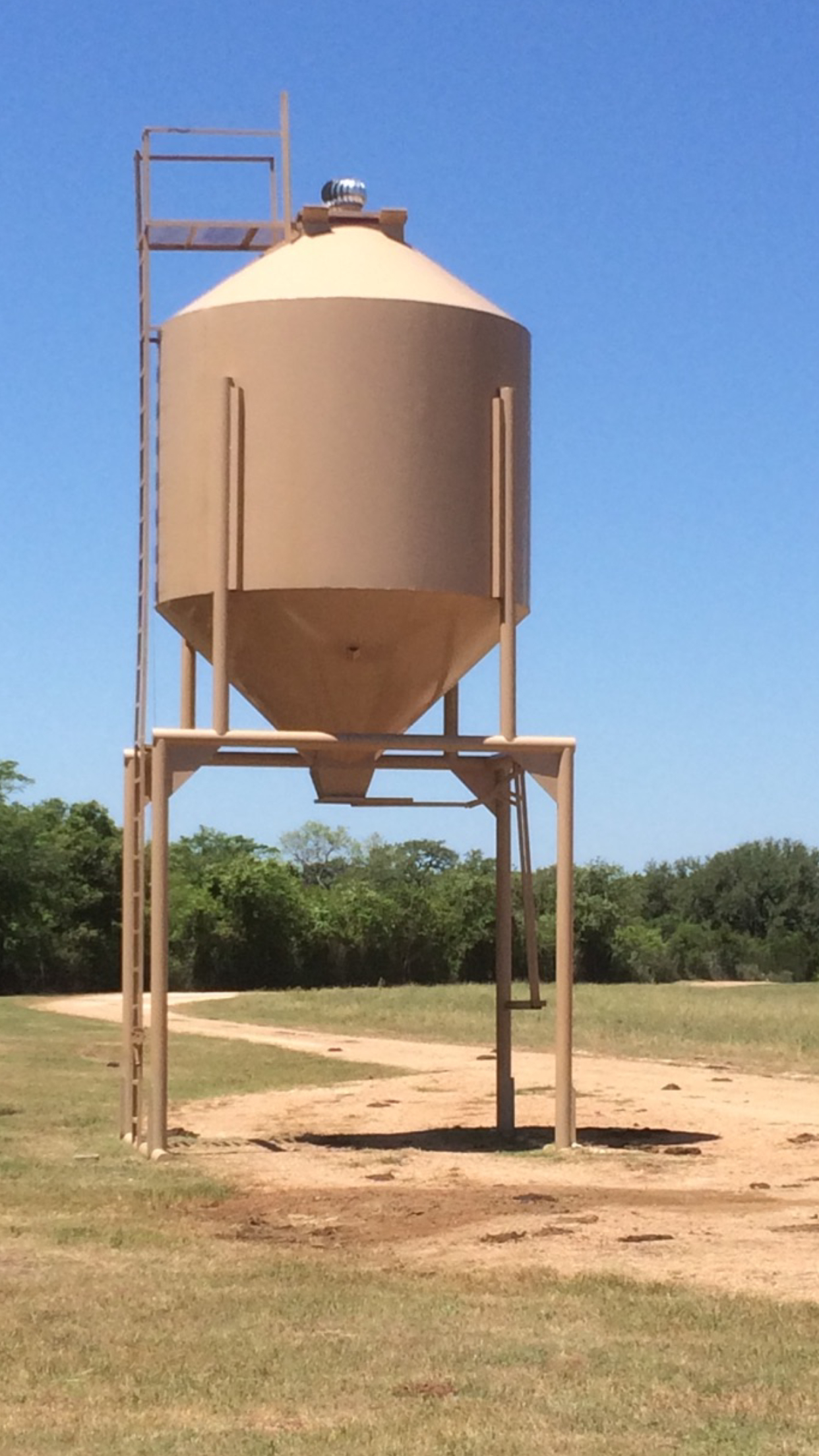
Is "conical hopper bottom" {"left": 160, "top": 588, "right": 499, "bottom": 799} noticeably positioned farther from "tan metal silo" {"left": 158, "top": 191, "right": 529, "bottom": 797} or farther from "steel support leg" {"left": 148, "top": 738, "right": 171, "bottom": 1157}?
"steel support leg" {"left": 148, "top": 738, "right": 171, "bottom": 1157}

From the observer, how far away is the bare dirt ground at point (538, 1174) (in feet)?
43.6

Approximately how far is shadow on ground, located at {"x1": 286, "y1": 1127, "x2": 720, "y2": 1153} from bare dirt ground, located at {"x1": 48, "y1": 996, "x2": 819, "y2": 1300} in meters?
0.04

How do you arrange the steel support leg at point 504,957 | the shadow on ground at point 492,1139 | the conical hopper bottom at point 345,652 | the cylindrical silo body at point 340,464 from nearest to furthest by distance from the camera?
1. the cylindrical silo body at point 340,464
2. the conical hopper bottom at point 345,652
3. the shadow on ground at point 492,1139
4. the steel support leg at point 504,957

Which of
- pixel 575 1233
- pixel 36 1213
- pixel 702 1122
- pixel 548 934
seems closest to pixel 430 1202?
pixel 575 1233

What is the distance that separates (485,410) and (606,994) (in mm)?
32127

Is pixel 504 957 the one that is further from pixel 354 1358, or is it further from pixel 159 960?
pixel 354 1358

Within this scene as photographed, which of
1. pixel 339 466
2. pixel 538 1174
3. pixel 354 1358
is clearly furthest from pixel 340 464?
pixel 354 1358

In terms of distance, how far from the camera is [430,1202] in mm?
15664

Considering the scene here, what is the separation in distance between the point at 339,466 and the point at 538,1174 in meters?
6.46

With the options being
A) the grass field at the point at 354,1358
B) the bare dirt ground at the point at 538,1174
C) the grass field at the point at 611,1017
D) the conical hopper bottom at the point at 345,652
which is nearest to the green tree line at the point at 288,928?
the grass field at the point at 611,1017

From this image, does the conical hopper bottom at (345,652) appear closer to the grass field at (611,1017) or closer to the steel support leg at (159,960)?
the steel support leg at (159,960)

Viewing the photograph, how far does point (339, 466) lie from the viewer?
18.5 meters

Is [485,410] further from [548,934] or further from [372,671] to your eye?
[548,934]

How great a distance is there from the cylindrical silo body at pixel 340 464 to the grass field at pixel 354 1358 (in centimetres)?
625
